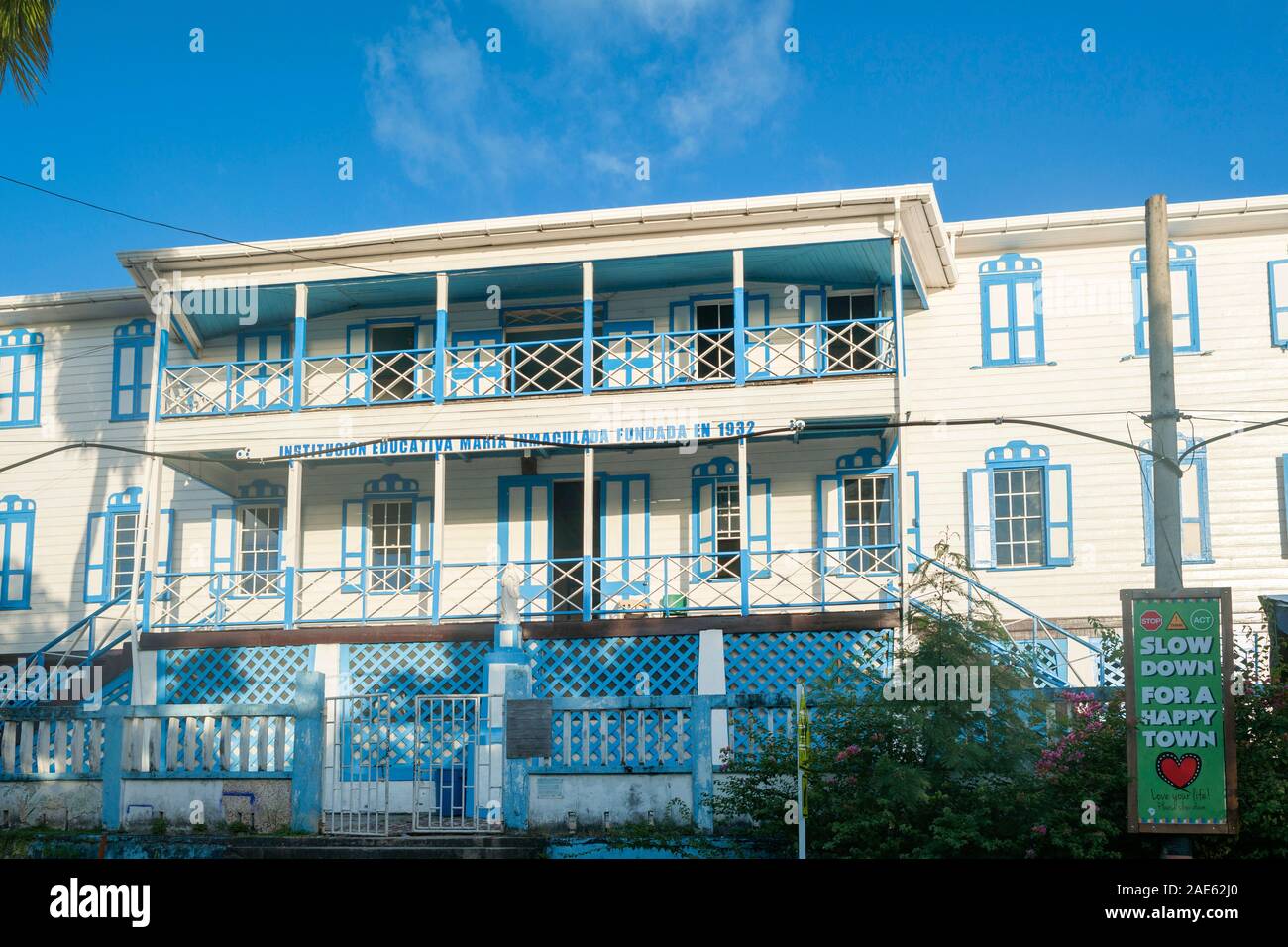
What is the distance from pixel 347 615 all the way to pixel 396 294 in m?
5.06

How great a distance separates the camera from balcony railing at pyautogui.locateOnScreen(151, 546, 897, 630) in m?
19.2

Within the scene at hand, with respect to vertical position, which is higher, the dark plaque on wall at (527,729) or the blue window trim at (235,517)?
the blue window trim at (235,517)

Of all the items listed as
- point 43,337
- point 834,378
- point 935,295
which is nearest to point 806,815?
point 834,378

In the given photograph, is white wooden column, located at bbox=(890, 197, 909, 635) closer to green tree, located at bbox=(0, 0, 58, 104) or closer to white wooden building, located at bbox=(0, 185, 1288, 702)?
white wooden building, located at bbox=(0, 185, 1288, 702)

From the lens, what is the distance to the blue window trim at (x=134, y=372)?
2278cm

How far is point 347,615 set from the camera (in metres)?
21.2

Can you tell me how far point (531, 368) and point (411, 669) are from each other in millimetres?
5706

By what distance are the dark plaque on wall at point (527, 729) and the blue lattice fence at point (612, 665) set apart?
173 inches

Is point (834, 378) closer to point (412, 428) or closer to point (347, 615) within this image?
point (412, 428)

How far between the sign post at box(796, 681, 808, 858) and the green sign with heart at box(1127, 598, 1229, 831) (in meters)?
2.69

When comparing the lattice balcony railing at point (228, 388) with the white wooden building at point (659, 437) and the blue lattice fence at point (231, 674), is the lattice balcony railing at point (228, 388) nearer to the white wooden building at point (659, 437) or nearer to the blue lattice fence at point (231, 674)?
the white wooden building at point (659, 437)

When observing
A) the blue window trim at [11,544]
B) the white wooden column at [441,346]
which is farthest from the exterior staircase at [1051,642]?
the blue window trim at [11,544]

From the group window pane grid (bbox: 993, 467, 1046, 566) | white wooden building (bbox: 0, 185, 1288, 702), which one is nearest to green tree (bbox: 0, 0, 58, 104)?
white wooden building (bbox: 0, 185, 1288, 702)
